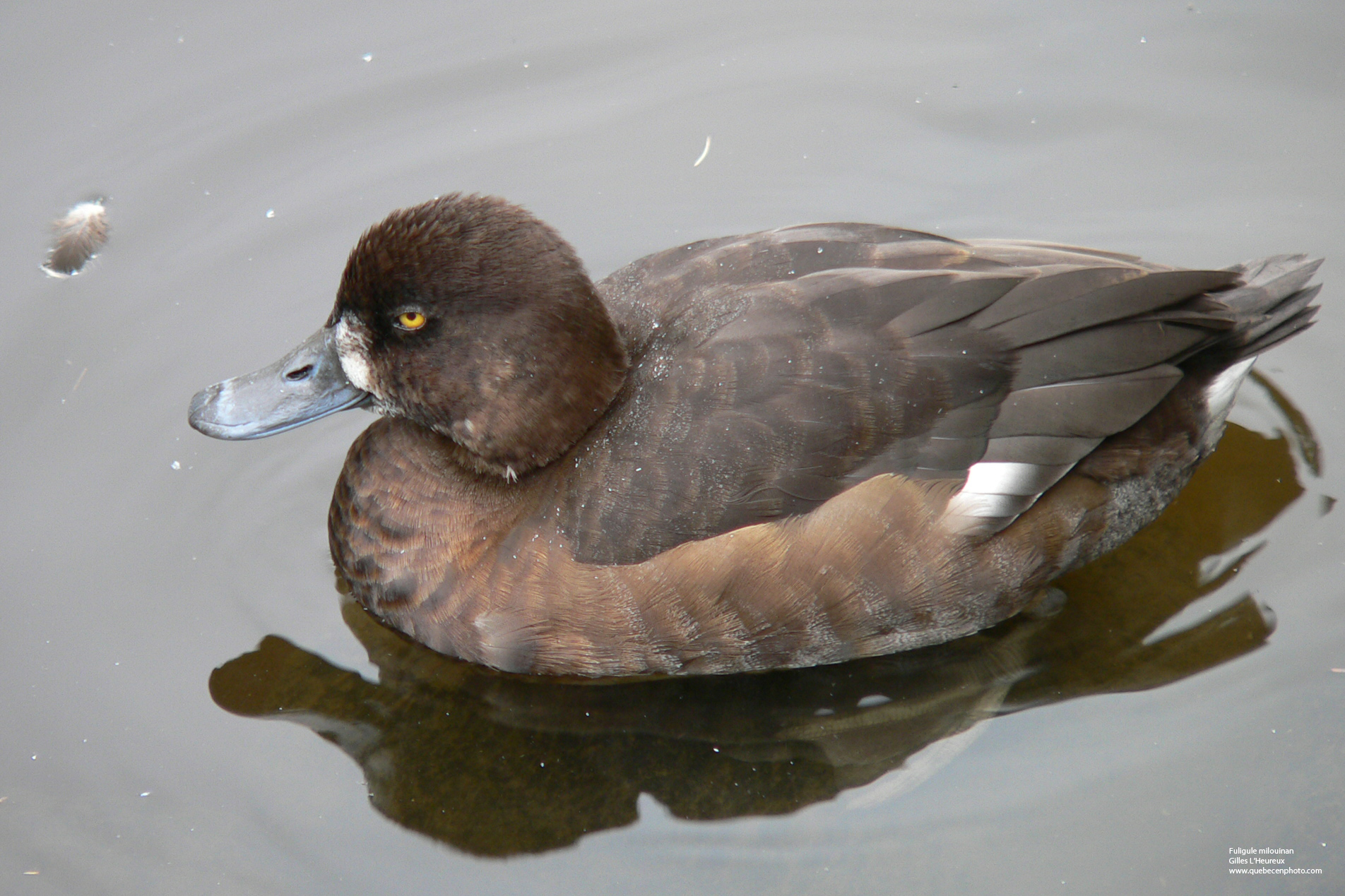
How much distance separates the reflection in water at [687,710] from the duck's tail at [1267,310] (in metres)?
0.77

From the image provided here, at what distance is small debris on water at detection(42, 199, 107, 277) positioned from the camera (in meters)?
4.99

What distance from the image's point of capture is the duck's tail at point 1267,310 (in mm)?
3668

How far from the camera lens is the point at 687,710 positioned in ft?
12.3

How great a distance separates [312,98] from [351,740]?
3288mm

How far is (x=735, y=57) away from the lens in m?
5.91

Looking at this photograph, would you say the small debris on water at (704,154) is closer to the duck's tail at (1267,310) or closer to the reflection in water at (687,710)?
the duck's tail at (1267,310)

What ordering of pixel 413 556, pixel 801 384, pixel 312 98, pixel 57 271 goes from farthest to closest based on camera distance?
pixel 312 98 → pixel 57 271 → pixel 413 556 → pixel 801 384

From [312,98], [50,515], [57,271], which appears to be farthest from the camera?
[312,98]

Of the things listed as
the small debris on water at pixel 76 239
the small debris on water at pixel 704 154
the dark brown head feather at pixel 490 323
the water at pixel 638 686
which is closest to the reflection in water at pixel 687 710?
the water at pixel 638 686

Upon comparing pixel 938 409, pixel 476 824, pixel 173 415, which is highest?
pixel 938 409

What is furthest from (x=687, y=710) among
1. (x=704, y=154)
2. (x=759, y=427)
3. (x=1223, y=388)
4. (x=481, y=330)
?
(x=704, y=154)

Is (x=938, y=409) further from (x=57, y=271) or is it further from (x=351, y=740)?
(x=57, y=271)

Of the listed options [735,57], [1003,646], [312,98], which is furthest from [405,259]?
[735,57]

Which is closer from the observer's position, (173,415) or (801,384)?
(801,384)
